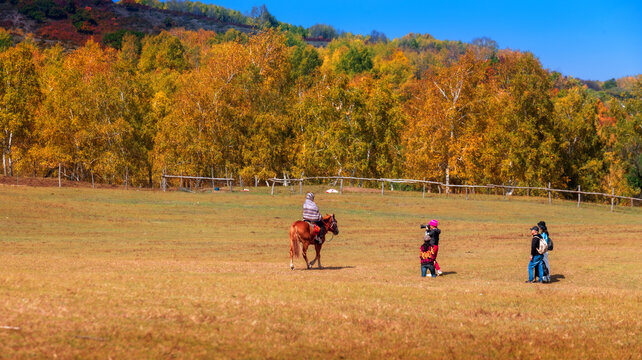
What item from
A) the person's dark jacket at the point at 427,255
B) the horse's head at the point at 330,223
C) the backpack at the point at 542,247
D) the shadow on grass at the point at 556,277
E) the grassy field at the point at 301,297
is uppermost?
the horse's head at the point at 330,223

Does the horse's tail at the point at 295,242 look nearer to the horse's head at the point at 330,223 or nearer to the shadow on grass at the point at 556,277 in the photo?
the horse's head at the point at 330,223

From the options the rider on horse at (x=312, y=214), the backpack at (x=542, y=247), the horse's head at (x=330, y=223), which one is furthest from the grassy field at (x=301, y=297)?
the horse's head at (x=330, y=223)

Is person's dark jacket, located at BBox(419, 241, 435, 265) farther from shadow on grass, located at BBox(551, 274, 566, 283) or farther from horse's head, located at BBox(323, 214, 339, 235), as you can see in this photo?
shadow on grass, located at BBox(551, 274, 566, 283)

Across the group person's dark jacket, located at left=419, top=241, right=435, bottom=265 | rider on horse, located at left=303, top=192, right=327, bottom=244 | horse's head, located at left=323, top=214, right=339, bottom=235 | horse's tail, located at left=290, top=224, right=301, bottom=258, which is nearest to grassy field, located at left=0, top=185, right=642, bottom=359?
horse's tail, located at left=290, top=224, right=301, bottom=258

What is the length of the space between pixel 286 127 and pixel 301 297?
6986 centimetres

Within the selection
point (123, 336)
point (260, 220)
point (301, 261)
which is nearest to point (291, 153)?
point (260, 220)

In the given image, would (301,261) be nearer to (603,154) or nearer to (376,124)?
(376,124)

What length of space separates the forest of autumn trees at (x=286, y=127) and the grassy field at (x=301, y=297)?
37.8 m

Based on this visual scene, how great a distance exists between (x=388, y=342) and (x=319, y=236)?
37.2ft

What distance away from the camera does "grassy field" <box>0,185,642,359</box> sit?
1193 cm

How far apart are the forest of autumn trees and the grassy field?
37827mm

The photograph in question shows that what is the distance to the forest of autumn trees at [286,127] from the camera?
77.5 m

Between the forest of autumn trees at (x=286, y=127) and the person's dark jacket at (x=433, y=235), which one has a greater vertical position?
the forest of autumn trees at (x=286, y=127)

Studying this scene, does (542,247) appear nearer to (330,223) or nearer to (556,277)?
(556,277)
